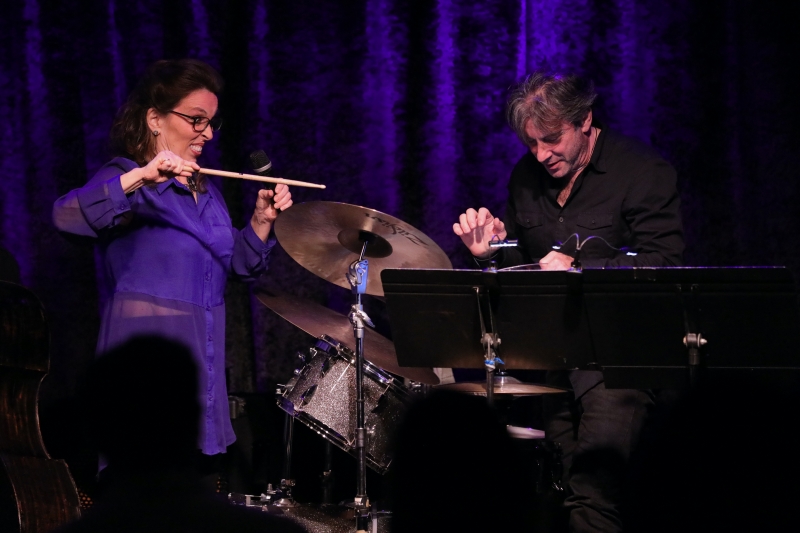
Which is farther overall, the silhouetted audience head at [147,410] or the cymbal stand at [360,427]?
the cymbal stand at [360,427]

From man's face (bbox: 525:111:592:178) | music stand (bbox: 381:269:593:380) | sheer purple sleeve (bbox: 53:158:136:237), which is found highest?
man's face (bbox: 525:111:592:178)

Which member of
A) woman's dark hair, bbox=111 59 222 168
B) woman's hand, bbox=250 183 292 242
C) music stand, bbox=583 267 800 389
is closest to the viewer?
music stand, bbox=583 267 800 389

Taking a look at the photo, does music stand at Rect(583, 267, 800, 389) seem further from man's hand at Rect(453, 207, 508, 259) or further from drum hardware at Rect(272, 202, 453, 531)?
drum hardware at Rect(272, 202, 453, 531)

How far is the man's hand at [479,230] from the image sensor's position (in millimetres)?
3033

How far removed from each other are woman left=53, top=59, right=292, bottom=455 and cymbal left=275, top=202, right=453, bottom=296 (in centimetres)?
10

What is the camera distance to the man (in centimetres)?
301

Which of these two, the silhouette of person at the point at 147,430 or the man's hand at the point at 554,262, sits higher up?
the man's hand at the point at 554,262

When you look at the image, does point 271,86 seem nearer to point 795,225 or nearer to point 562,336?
point 562,336

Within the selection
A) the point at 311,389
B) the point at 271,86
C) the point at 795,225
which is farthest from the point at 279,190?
the point at 795,225

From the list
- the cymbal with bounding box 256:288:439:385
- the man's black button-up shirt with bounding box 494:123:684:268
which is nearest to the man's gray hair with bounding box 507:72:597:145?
the man's black button-up shirt with bounding box 494:123:684:268

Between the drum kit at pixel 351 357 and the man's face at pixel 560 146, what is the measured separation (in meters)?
0.55

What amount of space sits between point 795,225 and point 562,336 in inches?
60.6

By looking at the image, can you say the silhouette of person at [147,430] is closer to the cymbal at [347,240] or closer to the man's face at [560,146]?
the cymbal at [347,240]

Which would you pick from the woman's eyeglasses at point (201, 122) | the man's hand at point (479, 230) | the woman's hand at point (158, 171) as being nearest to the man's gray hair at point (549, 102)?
the man's hand at point (479, 230)
